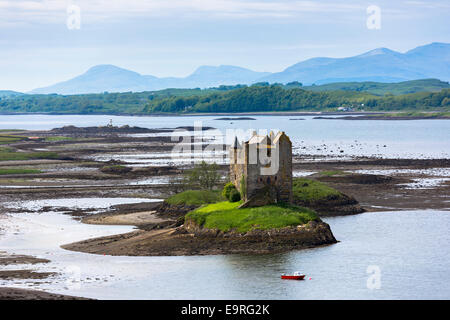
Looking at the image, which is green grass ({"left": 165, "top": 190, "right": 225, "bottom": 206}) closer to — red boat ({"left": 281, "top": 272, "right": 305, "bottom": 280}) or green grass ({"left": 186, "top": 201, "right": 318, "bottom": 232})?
green grass ({"left": 186, "top": 201, "right": 318, "bottom": 232})

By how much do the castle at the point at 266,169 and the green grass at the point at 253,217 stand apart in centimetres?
154

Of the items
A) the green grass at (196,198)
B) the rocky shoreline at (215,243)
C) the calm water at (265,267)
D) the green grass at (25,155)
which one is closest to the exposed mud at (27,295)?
the calm water at (265,267)

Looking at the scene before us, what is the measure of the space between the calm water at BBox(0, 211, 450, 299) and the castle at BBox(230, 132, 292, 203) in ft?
23.2

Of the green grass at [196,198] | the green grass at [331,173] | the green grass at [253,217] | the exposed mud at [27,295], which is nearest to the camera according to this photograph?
the exposed mud at [27,295]

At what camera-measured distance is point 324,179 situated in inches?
4151

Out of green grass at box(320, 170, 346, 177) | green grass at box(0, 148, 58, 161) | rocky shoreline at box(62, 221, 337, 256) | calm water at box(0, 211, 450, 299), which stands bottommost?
calm water at box(0, 211, 450, 299)

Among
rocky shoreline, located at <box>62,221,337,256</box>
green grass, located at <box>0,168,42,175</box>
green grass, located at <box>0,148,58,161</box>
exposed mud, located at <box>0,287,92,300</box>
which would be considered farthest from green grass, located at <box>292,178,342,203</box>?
green grass, located at <box>0,148,58,161</box>

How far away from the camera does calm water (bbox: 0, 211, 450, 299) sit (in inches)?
1962

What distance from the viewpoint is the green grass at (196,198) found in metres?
78.8

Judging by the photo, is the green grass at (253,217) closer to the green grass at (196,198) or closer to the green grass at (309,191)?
the green grass at (196,198)

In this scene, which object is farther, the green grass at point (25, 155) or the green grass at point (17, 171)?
the green grass at point (25, 155)

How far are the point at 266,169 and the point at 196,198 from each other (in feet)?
48.9

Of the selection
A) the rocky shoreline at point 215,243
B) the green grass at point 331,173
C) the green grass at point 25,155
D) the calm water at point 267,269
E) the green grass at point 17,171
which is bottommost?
the calm water at point 267,269
